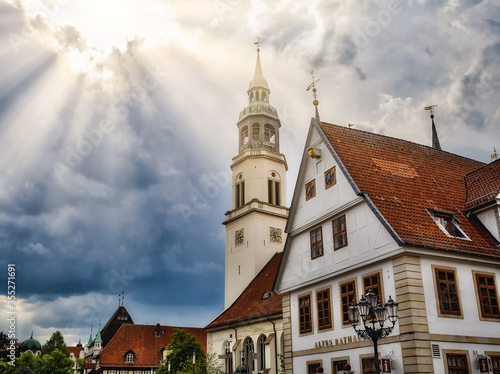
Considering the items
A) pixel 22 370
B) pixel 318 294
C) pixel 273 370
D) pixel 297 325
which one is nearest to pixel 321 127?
pixel 318 294

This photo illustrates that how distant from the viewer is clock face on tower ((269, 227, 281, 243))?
5328 cm

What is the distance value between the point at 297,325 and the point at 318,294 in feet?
7.96

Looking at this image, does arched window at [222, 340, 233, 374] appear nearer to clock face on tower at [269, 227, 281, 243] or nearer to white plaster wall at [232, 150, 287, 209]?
clock face on tower at [269, 227, 281, 243]

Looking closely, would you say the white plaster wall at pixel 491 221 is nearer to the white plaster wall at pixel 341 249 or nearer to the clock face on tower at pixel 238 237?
the white plaster wall at pixel 341 249

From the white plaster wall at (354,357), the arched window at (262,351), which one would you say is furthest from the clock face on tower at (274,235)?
the white plaster wall at (354,357)

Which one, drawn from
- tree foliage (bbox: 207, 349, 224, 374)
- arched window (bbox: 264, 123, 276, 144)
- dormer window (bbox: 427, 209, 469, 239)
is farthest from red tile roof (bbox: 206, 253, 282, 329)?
dormer window (bbox: 427, 209, 469, 239)

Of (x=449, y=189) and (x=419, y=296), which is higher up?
(x=449, y=189)

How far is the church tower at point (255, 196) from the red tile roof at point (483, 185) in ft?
88.0

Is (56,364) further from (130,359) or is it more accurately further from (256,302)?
(256,302)

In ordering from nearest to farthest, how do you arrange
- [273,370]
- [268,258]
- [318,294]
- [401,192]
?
[401,192] < [318,294] < [273,370] < [268,258]

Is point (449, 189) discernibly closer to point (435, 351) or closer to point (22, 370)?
point (435, 351)

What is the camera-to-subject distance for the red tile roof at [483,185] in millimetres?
24906

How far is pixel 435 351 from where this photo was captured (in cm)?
2012

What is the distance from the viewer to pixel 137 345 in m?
80.5
